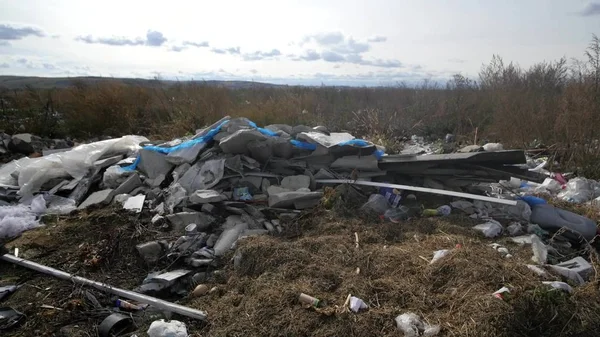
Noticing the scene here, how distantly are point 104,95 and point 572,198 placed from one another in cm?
1181

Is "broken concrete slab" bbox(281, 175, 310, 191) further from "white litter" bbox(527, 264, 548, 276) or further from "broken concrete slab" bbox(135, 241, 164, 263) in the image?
"white litter" bbox(527, 264, 548, 276)

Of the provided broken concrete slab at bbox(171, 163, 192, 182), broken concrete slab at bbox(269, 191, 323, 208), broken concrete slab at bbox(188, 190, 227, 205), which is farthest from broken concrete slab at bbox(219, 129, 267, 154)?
broken concrete slab at bbox(269, 191, 323, 208)

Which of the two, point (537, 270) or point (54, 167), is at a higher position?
point (537, 270)

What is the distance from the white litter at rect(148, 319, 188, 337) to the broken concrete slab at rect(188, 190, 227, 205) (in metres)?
1.99

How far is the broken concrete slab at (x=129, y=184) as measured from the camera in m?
5.52

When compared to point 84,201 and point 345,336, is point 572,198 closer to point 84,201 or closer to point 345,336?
point 345,336

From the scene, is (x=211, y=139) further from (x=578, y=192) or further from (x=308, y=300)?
(x=578, y=192)

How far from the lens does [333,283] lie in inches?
124

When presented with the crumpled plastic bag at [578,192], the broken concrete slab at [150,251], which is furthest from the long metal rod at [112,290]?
the crumpled plastic bag at [578,192]

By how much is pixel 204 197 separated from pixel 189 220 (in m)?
0.34

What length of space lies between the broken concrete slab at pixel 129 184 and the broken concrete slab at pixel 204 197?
1.33 metres

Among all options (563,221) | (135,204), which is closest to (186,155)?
(135,204)

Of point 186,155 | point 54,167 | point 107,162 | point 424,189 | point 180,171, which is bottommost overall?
point 54,167

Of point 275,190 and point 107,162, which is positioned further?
point 107,162
